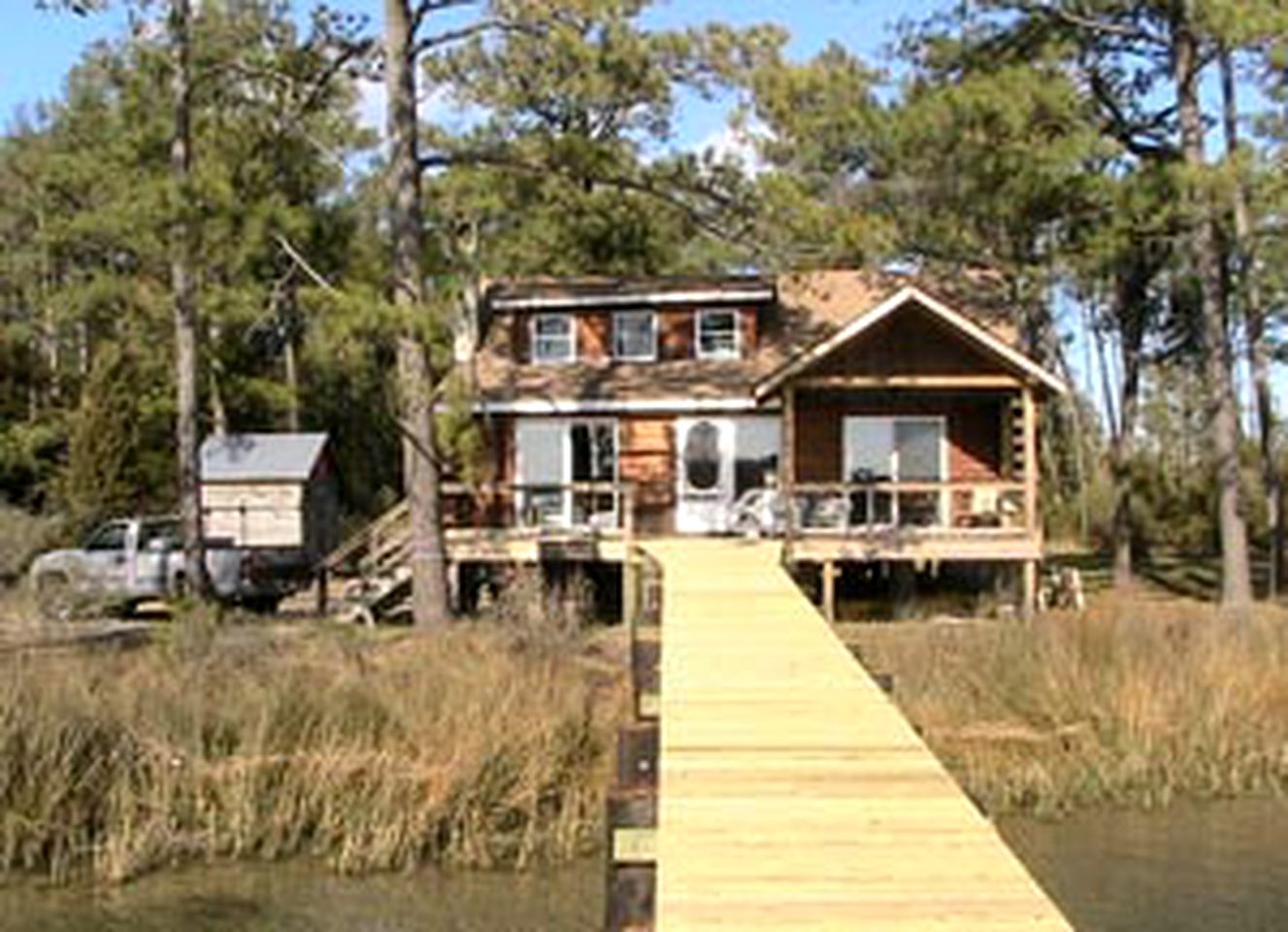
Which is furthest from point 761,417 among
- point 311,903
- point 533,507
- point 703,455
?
point 311,903

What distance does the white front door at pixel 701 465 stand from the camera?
27984 millimetres

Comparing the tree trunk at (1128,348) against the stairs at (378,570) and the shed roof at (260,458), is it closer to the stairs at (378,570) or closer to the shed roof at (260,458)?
the stairs at (378,570)

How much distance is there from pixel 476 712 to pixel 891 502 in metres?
13.1

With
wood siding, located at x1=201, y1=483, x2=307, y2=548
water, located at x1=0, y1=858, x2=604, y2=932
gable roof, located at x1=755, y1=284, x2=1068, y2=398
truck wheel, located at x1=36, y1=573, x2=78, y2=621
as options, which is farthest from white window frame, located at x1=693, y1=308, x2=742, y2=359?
water, located at x1=0, y1=858, x2=604, y2=932

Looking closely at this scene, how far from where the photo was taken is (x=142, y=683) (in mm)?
14320

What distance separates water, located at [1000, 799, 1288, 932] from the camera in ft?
37.6

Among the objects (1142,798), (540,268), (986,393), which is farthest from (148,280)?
(1142,798)

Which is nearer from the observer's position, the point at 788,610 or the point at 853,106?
the point at 788,610

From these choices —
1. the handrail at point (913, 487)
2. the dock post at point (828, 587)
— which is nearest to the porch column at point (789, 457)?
the handrail at point (913, 487)

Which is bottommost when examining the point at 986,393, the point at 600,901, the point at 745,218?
the point at 600,901

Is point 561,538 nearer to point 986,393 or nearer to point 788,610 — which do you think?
point 986,393

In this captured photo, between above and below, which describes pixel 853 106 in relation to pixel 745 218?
above

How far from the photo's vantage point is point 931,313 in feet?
83.3

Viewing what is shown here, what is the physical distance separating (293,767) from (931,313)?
569 inches
